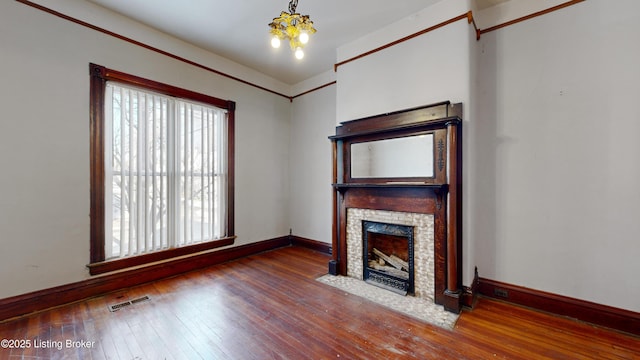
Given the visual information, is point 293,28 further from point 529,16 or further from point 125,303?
point 125,303

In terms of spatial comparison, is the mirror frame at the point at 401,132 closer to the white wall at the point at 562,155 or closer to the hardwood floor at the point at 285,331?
the white wall at the point at 562,155

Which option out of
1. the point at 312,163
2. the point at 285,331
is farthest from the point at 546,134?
the point at 312,163

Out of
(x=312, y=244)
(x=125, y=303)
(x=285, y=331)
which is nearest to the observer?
(x=285, y=331)

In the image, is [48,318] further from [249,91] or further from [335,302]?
[249,91]

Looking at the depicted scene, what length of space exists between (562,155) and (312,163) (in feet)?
10.9

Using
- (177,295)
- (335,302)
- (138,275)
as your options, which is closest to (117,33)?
(138,275)

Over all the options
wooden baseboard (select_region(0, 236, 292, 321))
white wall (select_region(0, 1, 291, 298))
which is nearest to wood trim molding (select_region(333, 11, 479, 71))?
white wall (select_region(0, 1, 291, 298))

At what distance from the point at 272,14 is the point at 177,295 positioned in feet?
11.0

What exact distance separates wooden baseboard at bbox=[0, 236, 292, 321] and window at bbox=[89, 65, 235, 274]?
11 cm

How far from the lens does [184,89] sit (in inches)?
135

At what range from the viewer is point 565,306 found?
7.54ft

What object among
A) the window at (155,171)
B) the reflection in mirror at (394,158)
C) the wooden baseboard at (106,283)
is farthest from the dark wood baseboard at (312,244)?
the reflection in mirror at (394,158)

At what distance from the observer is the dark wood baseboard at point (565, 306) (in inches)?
81.5

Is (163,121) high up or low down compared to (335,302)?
up
